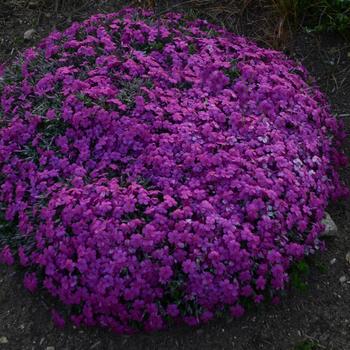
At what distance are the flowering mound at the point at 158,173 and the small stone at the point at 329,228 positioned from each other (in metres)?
0.11

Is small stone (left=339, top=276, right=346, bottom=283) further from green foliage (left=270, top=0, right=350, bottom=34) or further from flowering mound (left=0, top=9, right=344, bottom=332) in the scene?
green foliage (left=270, top=0, right=350, bottom=34)

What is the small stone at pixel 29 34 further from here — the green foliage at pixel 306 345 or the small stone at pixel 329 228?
the green foliage at pixel 306 345

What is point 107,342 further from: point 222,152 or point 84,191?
point 222,152

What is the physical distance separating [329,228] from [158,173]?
1120mm

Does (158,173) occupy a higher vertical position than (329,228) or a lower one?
higher

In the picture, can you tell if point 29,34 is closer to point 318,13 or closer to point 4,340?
point 318,13

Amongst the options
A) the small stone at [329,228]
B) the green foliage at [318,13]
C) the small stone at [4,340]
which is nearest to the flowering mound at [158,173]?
the small stone at [329,228]

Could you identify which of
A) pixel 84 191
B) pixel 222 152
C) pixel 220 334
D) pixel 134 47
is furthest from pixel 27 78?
pixel 220 334

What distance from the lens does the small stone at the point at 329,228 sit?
11.1 ft

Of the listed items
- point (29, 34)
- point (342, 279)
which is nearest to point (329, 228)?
point (342, 279)

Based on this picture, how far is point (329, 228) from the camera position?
3393mm

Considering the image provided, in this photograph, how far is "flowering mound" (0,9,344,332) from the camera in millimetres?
2936

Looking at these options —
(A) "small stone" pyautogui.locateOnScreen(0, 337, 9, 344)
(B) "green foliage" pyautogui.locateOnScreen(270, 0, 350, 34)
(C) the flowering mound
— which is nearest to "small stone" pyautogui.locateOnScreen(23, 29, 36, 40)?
(C) the flowering mound

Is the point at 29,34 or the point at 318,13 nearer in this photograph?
the point at 318,13
